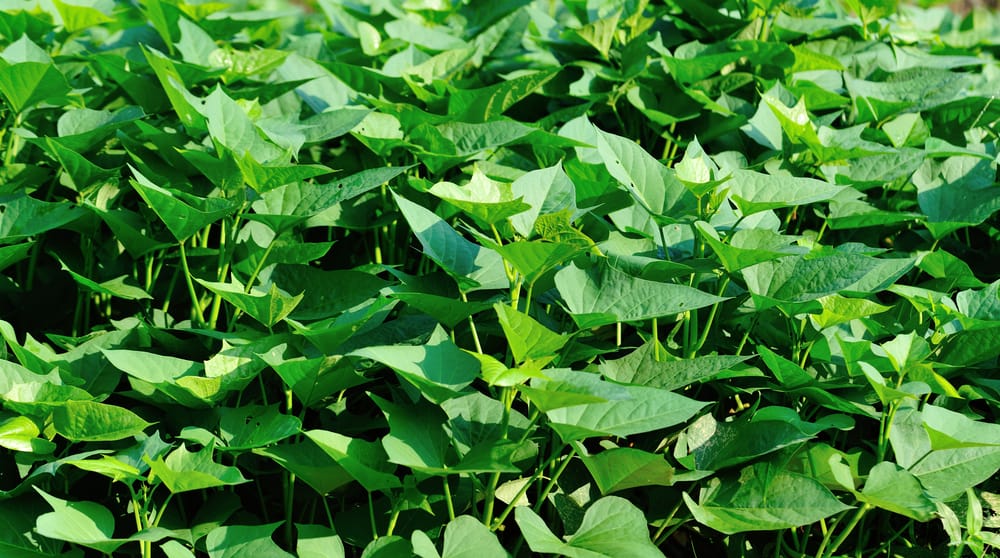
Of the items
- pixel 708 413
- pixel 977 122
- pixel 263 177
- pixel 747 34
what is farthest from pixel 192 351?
pixel 977 122

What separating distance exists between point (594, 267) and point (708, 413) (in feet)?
1.20

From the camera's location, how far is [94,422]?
152 cm

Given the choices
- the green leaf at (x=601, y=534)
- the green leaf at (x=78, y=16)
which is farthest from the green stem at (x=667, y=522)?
the green leaf at (x=78, y=16)

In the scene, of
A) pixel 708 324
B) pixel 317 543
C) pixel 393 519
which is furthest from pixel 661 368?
pixel 317 543

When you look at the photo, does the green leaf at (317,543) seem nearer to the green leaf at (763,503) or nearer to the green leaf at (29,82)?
the green leaf at (763,503)

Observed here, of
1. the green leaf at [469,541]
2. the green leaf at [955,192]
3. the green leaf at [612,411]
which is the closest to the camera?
the green leaf at [612,411]

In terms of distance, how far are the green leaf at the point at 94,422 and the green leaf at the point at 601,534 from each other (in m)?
0.63

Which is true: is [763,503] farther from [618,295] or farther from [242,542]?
[242,542]

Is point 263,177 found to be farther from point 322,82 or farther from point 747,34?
point 747,34

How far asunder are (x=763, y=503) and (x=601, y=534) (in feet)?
0.95

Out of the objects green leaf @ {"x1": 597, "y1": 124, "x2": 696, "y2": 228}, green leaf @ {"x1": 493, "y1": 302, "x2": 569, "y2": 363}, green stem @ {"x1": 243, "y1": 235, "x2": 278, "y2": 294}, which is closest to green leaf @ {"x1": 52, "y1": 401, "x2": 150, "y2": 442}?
green stem @ {"x1": 243, "y1": 235, "x2": 278, "y2": 294}

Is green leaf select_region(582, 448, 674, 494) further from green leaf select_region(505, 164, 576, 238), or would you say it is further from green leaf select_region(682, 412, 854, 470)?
green leaf select_region(505, 164, 576, 238)

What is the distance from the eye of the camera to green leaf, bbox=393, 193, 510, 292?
1.65 meters

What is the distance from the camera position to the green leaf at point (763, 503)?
5.08 feet
